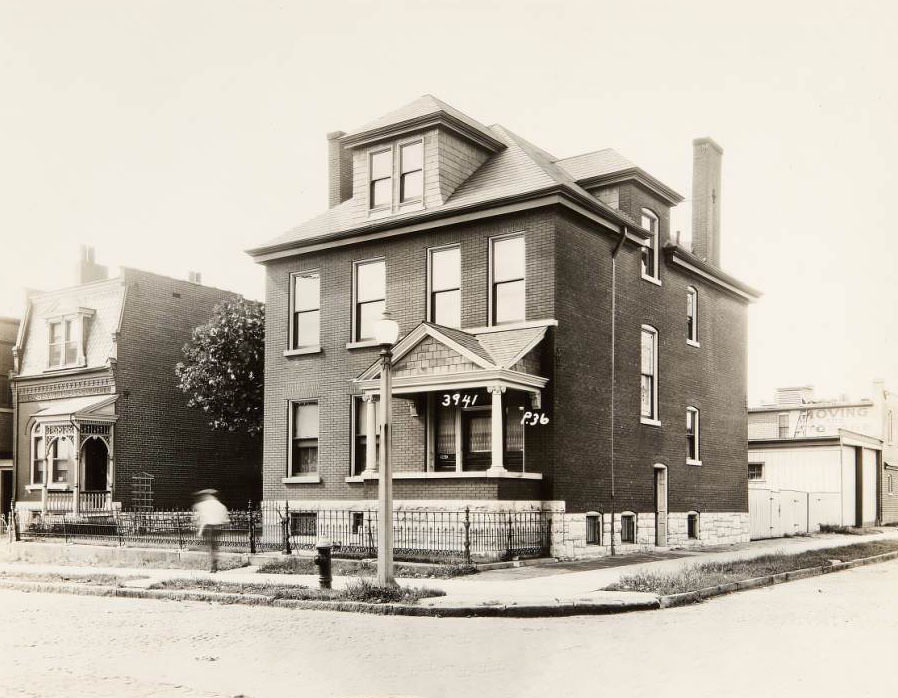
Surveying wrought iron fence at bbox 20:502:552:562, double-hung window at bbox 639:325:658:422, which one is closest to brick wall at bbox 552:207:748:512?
double-hung window at bbox 639:325:658:422

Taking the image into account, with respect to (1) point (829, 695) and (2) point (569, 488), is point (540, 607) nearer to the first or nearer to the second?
(1) point (829, 695)

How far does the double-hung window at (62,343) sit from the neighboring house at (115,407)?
0.13 feet

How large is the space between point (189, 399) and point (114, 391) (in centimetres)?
298

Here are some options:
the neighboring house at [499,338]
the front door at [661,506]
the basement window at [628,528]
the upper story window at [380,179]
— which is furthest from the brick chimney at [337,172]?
the basement window at [628,528]

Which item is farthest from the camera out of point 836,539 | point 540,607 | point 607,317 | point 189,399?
point 189,399

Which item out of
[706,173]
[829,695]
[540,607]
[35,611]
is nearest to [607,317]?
[706,173]

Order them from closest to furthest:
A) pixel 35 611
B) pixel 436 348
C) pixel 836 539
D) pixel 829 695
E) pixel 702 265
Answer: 1. pixel 829 695
2. pixel 35 611
3. pixel 436 348
4. pixel 702 265
5. pixel 836 539

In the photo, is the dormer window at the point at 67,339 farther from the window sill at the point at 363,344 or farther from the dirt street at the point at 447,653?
the dirt street at the point at 447,653

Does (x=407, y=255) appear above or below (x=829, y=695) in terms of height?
above

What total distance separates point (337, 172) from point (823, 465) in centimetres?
2279

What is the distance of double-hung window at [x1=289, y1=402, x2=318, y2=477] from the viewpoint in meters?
25.4

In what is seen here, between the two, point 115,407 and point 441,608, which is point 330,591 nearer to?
point 441,608

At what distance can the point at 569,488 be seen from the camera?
→ 21656 mm

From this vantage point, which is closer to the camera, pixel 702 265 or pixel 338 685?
pixel 338 685
